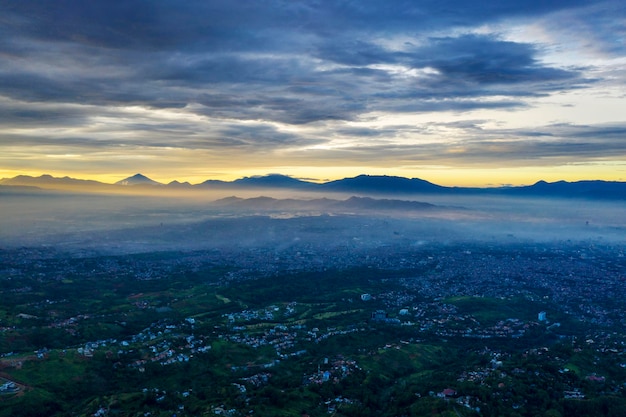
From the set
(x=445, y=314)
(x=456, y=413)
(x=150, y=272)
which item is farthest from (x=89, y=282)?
(x=456, y=413)

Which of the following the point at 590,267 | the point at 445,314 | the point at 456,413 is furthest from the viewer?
the point at 590,267

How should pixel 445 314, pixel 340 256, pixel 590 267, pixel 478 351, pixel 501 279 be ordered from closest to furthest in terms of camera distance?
pixel 478 351
pixel 445 314
pixel 501 279
pixel 590 267
pixel 340 256

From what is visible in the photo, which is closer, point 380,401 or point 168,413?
point 168,413

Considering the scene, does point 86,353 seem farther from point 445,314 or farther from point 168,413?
point 445,314

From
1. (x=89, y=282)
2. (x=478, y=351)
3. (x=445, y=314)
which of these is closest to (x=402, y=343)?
(x=478, y=351)

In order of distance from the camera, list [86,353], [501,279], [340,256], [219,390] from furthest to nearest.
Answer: [340,256] < [501,279] < [86,353] < [219,390]

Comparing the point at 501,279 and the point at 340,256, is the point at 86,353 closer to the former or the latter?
the point at 501,279
